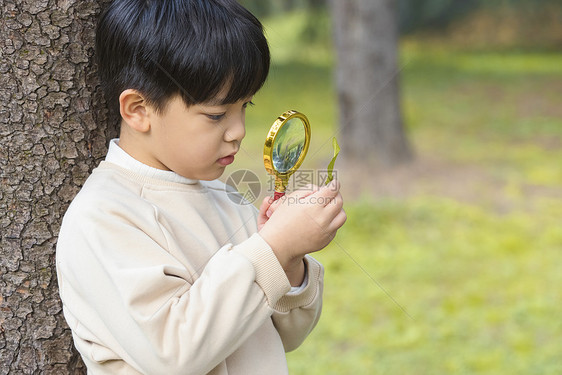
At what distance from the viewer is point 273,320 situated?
1.55 meters

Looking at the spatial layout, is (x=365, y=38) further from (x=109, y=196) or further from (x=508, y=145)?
(x=109, y=196)

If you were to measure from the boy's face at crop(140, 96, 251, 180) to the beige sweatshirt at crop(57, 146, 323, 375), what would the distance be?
0.25 feet

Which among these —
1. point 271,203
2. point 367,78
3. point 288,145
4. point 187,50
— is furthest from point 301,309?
point 367,78

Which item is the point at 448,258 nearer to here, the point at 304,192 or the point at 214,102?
the point at 304,192

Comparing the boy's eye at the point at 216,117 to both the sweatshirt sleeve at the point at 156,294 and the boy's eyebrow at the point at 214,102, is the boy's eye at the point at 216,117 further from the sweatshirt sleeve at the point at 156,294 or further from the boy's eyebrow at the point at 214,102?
the sweatshirt sleeve at the point at 156,294

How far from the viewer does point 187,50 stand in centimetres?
131


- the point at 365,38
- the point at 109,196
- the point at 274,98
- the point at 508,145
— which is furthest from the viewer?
the point at 274,98

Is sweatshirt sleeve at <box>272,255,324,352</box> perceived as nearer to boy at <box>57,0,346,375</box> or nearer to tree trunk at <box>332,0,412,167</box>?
boy at <box>57,0,346,375</box>

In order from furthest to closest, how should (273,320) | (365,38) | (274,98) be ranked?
(274,98), (365,38), (273,320)

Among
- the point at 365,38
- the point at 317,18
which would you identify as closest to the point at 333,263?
the point at 365,38

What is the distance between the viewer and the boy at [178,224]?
3.96 feet

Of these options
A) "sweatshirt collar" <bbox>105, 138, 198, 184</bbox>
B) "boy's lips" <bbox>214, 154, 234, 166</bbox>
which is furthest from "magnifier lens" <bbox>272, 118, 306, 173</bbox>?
"sweatshirt collar" <bbox>105, 138, 198, 184</bbox>

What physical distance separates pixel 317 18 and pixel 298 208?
39.2 feet

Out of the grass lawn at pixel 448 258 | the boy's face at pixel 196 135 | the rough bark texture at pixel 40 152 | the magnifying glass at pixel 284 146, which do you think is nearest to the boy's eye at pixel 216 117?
the boy's face at pixel 196 135
